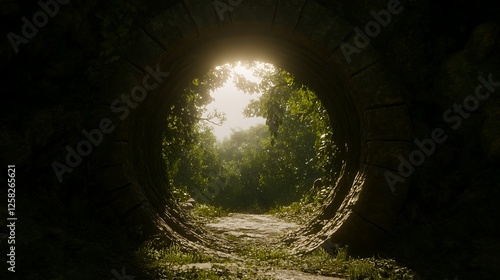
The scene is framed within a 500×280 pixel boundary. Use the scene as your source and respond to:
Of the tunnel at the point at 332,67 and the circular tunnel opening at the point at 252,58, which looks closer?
the tunnel at the point at 332,67

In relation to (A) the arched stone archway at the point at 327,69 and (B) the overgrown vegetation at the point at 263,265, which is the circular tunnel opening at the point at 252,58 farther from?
(B) the overgrown vegetation at the point at 263,265

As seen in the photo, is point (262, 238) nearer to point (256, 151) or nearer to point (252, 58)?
point (252, 58)

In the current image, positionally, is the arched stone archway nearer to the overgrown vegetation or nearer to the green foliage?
the overgrown vegetation

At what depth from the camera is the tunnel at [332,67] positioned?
4688 millimetres

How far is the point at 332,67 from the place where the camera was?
222 inches

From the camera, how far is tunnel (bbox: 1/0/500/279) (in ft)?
15.4

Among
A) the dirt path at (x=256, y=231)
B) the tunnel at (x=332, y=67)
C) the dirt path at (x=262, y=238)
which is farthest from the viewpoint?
the dirt path at (x=256, y=231)

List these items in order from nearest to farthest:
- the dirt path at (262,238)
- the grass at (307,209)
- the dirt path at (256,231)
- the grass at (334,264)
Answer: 1. the grass at (334,264)
2. the dirt path at (262,238)
3. the dirt path at (256,231)
4. the grass at (307,209)

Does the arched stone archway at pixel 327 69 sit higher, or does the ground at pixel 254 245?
the arched stone archway at pixel 327 69

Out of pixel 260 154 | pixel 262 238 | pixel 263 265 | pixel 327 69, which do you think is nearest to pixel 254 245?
pixel 262 238

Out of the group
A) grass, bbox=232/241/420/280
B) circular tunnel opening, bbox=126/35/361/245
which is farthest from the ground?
circular tunnel opening, bbox=126/35/361/245

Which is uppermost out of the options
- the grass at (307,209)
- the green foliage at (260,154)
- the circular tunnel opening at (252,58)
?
the green foliage at (260,154)

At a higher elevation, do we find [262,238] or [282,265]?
[262,238]

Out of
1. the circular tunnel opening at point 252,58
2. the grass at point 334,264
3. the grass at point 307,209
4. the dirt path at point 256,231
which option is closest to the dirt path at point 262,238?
the dirt path at point 256,231
